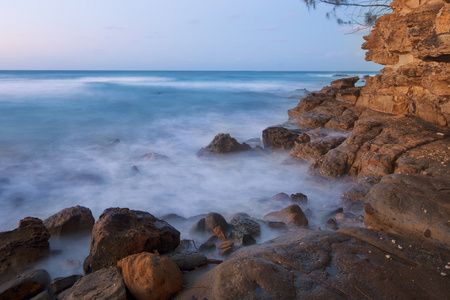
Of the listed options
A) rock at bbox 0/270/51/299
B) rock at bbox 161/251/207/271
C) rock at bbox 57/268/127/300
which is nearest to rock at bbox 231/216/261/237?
rock at bbox 161/251/207/271

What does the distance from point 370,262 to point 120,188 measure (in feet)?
17.9

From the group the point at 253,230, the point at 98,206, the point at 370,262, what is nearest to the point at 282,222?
the point at 253,230

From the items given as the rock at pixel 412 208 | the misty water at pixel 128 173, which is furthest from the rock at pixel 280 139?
the rock at pixel 412 208

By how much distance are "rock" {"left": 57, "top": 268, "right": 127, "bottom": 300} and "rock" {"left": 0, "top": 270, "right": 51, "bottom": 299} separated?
56 centimetres

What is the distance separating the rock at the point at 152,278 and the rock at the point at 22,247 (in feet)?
6.03

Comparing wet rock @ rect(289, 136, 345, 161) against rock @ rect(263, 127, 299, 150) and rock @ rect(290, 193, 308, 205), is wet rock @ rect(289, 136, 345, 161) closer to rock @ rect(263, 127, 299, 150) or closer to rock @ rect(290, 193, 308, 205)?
rock @ rect(263, 127, 299, 150)

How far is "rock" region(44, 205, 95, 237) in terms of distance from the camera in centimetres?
425

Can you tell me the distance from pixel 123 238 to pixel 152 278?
0.91 metres

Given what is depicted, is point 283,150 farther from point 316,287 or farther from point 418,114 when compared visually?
point 316,287

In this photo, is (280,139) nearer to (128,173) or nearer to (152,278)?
(128,173)

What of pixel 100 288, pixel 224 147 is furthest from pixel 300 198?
pixel 100 288

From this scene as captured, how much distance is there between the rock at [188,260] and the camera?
3004mm

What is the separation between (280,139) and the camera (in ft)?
27.6

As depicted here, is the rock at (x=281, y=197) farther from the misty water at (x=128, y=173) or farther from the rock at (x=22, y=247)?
the rock at (x=22, y=247)
